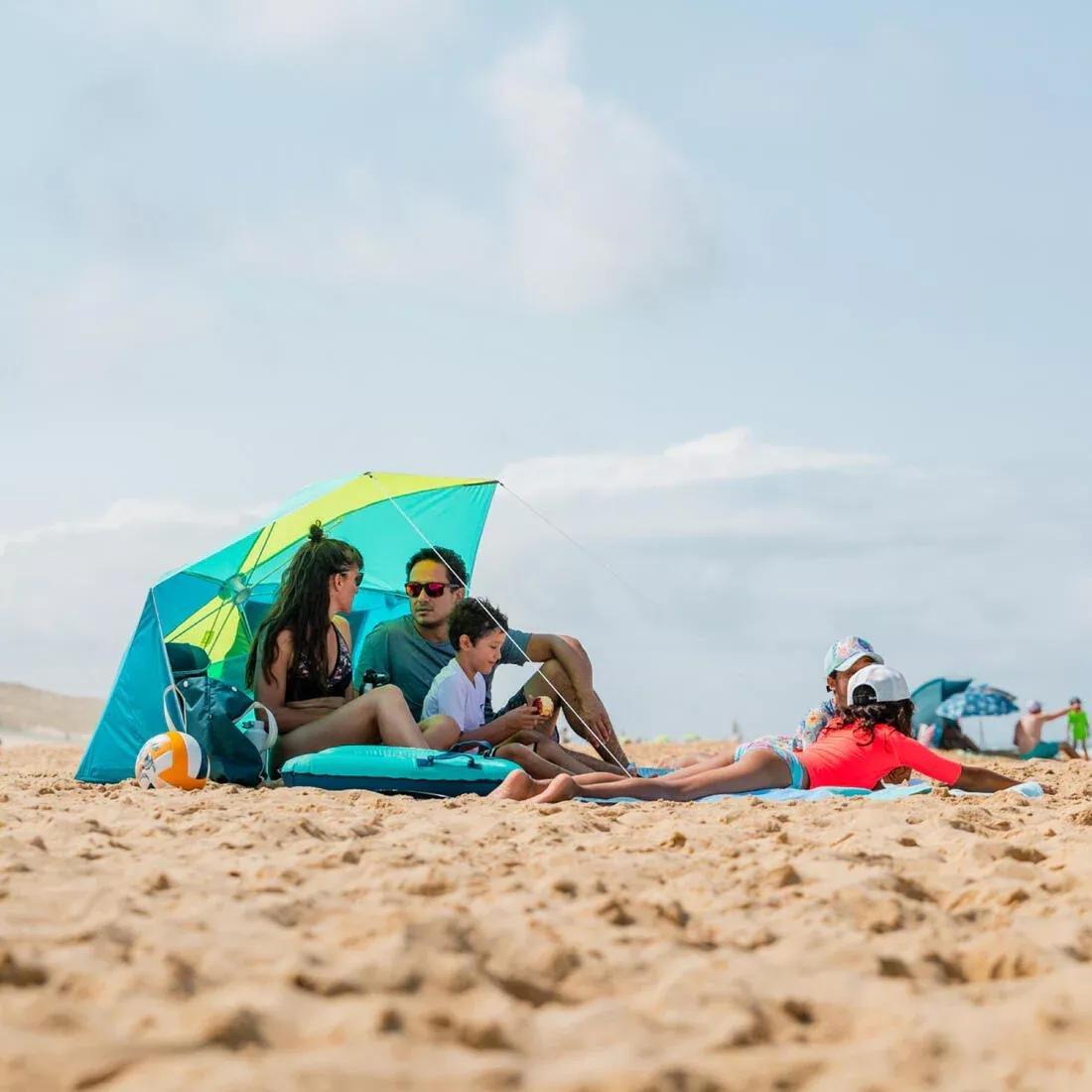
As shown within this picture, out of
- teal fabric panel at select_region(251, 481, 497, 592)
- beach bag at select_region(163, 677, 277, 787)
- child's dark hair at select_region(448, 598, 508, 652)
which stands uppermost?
teal fabric panel at select_region(251, 481, 497, 592)

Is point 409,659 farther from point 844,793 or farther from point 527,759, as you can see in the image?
point 844,793

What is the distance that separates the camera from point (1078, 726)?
15727mm

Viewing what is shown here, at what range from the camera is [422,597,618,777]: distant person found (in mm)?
6270

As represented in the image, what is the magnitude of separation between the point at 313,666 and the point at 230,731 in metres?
0.53

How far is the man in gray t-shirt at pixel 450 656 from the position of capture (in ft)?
22.4

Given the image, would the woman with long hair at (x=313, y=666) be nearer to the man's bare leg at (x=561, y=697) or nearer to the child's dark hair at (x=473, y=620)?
the child's dark hair at (x=473, y=620)

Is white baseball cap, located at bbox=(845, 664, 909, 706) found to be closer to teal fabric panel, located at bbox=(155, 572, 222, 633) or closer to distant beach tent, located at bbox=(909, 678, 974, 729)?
teal fabric panel, located at bbox=(155, 572, 222, 633)

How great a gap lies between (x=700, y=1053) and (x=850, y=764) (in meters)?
3.72

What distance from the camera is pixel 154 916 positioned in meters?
2.68

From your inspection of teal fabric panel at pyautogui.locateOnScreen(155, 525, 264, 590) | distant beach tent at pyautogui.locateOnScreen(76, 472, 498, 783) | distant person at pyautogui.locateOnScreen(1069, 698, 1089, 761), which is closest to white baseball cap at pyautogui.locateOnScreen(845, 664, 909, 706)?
distant beach tent at pyautogui.locateOnScreen(76, 472, 498, 783)

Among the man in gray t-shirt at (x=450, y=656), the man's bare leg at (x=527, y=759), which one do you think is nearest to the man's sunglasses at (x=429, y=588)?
the man in gray t-shirt at (x=450, y=656)

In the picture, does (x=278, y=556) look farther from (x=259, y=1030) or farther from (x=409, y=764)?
(x=259, y=1030)

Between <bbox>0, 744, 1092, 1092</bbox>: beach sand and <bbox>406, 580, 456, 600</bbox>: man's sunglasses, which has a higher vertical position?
<bbox>406, 580, 456, 600</bbox>: man's sunglasses

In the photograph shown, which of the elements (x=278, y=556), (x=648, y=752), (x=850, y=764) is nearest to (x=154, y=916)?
(x=850, y=764)
